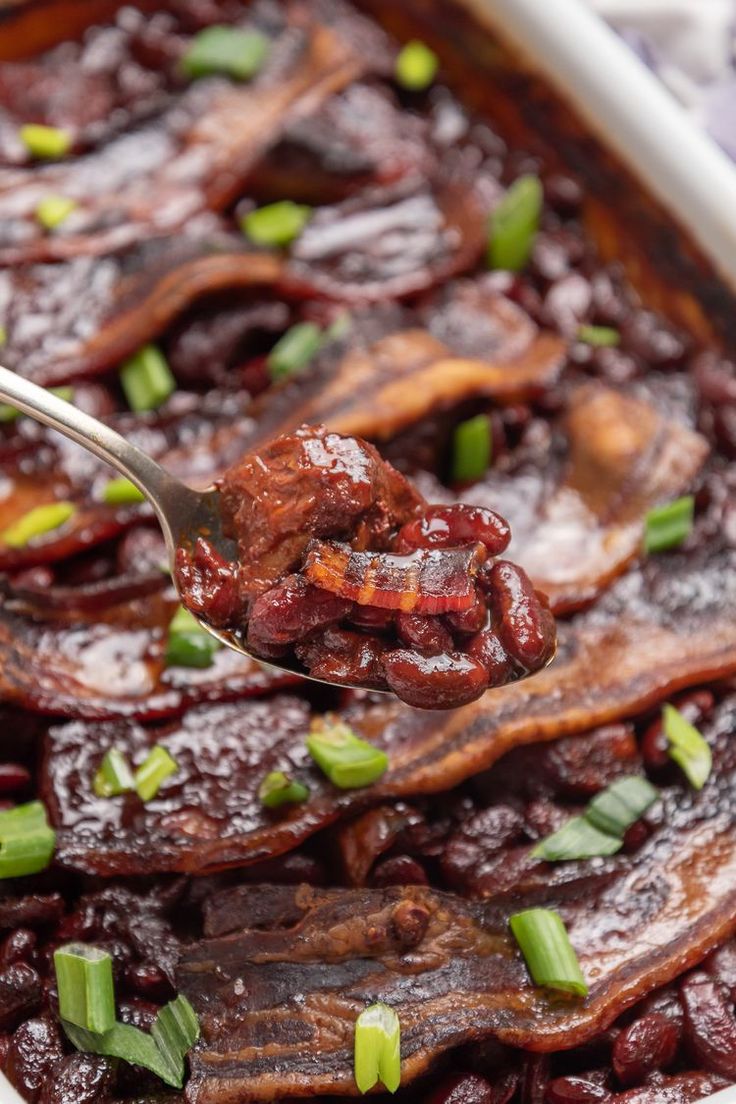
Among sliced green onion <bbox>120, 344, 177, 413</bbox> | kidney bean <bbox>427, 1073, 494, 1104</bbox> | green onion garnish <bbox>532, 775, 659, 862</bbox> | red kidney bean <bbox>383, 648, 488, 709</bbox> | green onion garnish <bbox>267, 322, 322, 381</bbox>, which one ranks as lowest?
sliced green onion <bbox>120, 344, 177, 413</bbox>

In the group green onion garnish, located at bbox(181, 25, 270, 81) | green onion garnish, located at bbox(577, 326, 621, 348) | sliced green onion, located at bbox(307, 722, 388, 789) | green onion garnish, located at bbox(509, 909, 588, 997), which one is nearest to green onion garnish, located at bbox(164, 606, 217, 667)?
sliced green onion, located at bbox(307, 722, 388, 789)

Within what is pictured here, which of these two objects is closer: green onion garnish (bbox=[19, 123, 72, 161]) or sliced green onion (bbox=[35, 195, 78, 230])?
sliced green onion (bbox=[35, 195, 78, 230])

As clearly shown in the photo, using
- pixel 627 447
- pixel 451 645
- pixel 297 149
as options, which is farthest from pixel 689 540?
pixel 297 149

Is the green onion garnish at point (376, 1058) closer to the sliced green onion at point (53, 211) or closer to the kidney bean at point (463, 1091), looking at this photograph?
the kidney bean at point (463, 1091)

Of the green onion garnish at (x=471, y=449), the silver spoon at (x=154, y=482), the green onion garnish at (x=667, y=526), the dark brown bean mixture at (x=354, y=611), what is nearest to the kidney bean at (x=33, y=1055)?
the dark brown bean mixture at (x=354, y=611)

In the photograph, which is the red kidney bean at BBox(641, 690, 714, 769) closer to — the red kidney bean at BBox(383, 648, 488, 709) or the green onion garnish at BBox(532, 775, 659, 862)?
the green onion garnish at BBox(532, 775, 659, 862)

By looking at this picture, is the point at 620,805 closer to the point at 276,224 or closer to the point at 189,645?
the point at 189,645
